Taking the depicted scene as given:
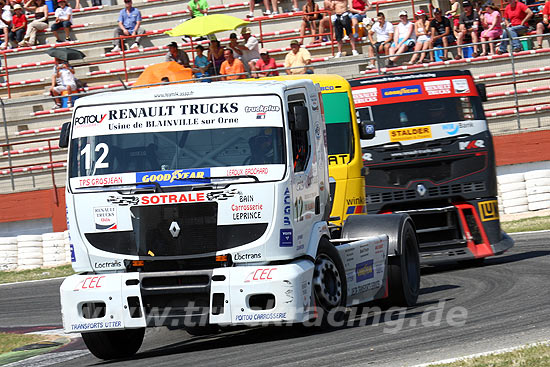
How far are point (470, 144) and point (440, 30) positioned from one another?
11029 mm

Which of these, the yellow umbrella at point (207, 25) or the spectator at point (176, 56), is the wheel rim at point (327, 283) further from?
the spectator at point (176, 56)

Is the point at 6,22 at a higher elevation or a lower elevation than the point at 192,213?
higher

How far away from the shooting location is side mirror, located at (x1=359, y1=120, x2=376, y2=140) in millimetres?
12953

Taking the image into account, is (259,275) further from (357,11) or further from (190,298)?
(357,11)

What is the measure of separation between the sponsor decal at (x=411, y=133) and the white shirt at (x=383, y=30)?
11.3m

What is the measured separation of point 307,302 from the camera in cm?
899

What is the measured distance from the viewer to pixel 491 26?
24141mm

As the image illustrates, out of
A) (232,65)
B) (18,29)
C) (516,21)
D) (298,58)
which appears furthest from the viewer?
(18,29)

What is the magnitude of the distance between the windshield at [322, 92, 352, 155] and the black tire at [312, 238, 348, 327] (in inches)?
130

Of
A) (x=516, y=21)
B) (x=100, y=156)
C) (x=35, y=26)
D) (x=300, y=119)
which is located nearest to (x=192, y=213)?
(x=100, y=156)

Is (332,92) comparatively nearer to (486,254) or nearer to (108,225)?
(486,254)

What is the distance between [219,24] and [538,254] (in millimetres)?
11361

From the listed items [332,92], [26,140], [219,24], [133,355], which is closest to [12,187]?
[26,140]

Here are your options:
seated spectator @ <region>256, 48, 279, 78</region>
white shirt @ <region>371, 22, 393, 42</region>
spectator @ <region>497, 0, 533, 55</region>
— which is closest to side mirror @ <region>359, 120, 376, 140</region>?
seated spectator @ <region>256, 48, 279, 78</region>
